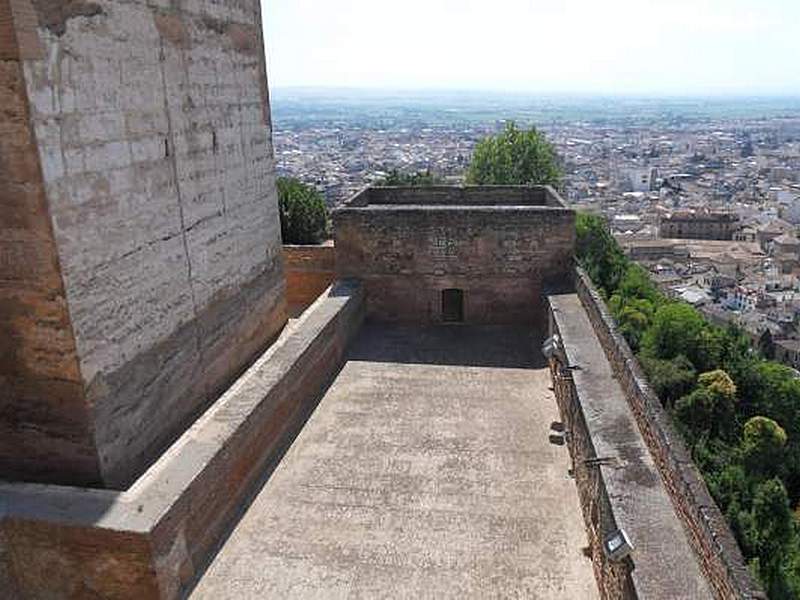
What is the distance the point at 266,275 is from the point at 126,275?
4.26 meters

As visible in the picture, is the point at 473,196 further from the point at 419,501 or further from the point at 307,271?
the point at 419,501

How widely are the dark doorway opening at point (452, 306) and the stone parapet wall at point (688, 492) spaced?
15.0 ft

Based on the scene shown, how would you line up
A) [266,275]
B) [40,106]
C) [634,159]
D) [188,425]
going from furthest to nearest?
[634,159] < [266,275] < [188,425] < [40,106]

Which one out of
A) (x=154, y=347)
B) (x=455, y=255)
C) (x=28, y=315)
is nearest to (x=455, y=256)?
(x=455, y=255)

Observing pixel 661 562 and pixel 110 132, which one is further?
pixel 110 132

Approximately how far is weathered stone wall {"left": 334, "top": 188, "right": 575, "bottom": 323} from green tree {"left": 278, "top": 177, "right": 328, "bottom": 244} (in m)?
9.48

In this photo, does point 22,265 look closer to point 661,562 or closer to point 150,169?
point 150,169

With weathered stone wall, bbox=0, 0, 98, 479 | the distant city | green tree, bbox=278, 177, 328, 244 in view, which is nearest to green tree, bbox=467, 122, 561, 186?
the distant city

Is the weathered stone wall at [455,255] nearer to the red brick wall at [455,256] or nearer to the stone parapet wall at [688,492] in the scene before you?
the red brick wall at [455,256]

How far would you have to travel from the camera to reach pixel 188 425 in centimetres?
836

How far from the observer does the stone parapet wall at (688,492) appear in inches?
189

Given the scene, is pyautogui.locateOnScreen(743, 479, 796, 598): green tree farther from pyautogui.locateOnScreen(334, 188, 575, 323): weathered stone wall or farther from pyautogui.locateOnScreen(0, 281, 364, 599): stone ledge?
pyautogui.locateOnScreen(0, 281, 364, 599): stone ledge

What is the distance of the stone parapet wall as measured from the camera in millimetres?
4804

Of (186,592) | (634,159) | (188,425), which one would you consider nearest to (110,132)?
(188,425)
